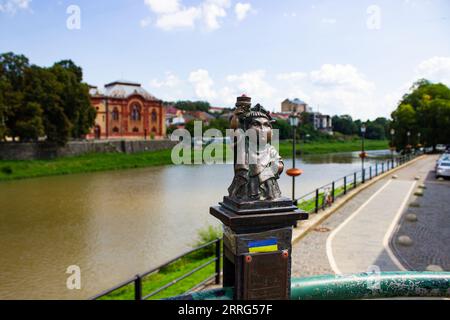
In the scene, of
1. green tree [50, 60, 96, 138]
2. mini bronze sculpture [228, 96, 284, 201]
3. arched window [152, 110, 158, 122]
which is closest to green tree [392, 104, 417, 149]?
arched window [152, 110, 158, 122]

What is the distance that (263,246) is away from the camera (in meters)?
2.63

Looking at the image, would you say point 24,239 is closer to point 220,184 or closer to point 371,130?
point 220,184

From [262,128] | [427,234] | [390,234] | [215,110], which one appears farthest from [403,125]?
[215,110]

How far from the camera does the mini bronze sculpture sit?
2766 mm

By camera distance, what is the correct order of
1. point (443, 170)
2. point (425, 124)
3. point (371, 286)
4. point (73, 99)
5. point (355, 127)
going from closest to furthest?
point (371, 286)
point (443, 170)
point (73, 99)
point (425, 124)
point (355, 127)

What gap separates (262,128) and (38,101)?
37648 millimetres

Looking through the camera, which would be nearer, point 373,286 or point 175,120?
point 373,286

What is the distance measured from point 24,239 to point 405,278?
1402cm

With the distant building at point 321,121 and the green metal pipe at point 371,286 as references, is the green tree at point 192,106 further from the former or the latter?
the green metal pipe at point 371,286

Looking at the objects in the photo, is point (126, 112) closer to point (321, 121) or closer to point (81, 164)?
point (81, 164)

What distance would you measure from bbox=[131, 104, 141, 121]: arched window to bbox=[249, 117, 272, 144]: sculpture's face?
59.2 meters

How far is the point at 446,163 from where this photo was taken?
901 inches
